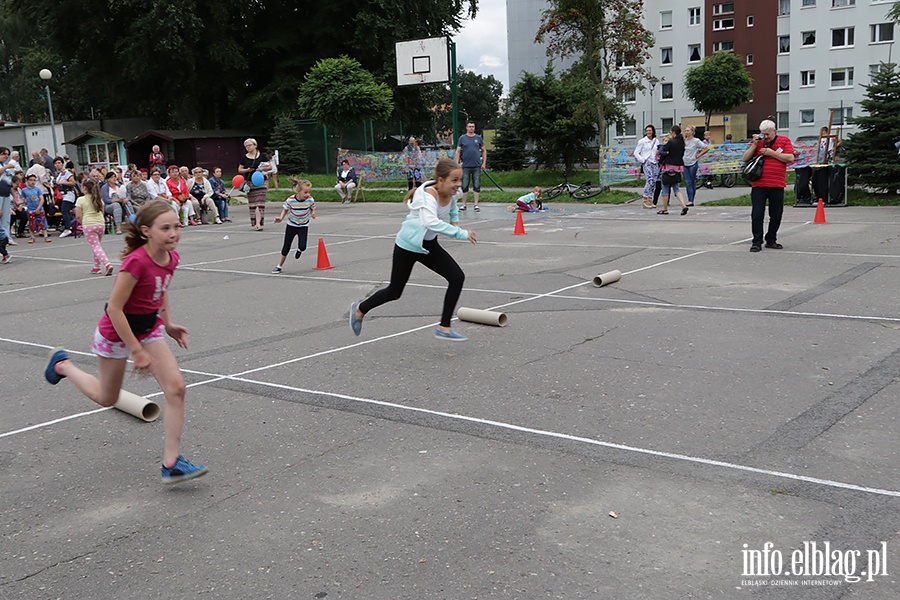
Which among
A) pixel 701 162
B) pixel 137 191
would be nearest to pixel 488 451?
pixel 137 191

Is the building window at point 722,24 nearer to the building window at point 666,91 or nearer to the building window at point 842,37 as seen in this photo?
the building window at point 666,91

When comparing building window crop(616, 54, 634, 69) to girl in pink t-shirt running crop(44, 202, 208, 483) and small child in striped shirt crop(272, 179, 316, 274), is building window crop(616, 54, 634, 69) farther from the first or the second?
girl in pink t-shirt running crop(44, 202, 208, 483)

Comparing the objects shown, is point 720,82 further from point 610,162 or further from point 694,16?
point 610,162

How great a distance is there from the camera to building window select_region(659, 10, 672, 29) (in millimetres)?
73500

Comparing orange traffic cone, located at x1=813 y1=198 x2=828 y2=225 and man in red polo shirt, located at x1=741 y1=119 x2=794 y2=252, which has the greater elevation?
man in red polo shirt, located at x1=741 y1=119 x2=794 y2=252

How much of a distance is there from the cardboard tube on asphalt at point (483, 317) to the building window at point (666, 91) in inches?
2728

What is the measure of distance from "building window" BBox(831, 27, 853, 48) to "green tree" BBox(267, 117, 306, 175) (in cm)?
4347

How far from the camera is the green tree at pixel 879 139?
19.2 metres

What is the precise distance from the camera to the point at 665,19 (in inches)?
2901

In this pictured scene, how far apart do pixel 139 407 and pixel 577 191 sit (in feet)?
65.4

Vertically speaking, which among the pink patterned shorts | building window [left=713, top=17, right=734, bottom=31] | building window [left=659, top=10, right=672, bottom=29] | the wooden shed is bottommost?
the pink patterned shorts

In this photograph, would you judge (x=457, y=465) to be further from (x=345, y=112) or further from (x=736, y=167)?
(x=345, y=112)

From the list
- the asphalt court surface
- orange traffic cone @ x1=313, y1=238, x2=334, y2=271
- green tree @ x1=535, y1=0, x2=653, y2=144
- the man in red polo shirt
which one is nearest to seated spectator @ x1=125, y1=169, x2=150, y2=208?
orange traffic cone @ x1=313, y1=238, x2=334, y2=271


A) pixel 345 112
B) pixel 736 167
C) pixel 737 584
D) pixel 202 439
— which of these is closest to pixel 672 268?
pixel 202 439
